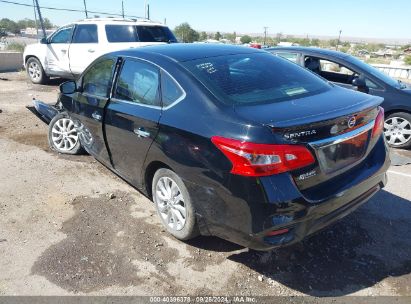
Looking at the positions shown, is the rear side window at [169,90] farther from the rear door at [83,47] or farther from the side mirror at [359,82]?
the rear door at [83,47]

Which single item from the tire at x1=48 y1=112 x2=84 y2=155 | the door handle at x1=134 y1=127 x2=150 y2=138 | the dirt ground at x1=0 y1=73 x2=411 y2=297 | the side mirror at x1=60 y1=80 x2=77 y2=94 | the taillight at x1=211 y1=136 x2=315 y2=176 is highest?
the taillight at x1=211 y1=136 x2=315 y2=176

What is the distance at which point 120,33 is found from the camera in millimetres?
9867

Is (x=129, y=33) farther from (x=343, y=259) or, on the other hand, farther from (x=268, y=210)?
(x=268, y=210)

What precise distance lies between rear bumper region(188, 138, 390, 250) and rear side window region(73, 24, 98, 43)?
8.35m

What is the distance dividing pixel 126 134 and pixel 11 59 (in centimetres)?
1458

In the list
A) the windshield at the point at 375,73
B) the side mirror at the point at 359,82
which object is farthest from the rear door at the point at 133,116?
the windshield at the point at 375,73

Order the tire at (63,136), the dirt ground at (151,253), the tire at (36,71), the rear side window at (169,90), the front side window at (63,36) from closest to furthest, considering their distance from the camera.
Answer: the dirt ground at (151,253) < the rear side window at (169,90) < the tire at (63,136) < the front side window at (63,36) < the tire at (36,71)

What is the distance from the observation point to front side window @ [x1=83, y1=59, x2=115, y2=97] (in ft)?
13.5

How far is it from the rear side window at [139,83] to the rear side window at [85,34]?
688 centimetres

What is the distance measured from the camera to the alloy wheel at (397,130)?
21.1 ft

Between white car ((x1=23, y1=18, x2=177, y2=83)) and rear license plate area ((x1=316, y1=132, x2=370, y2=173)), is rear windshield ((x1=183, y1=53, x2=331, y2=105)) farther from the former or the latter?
white car ((x1=23, y1=18, x2=177, y2=83))

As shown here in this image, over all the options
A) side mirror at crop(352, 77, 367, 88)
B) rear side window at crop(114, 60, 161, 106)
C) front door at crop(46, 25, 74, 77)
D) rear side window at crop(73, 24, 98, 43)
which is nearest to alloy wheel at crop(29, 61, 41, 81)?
front door at crop(46, 25, 74, 77)

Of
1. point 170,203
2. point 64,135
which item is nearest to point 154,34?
point 64,135

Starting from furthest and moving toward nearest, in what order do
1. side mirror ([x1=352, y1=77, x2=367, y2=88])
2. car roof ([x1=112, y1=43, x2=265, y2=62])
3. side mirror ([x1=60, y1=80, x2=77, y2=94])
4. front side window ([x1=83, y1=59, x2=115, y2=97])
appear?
side mirror ([x1=352, y1=77, x2=367, y2=88]) < side mirror ([x1=60, y1=80, x2=77, y2=94]) < front side window ([x1=83, y1=59, x2=115, y2=97]) < car roof ([x1=112, y1=43, x2=265, y2=62])
